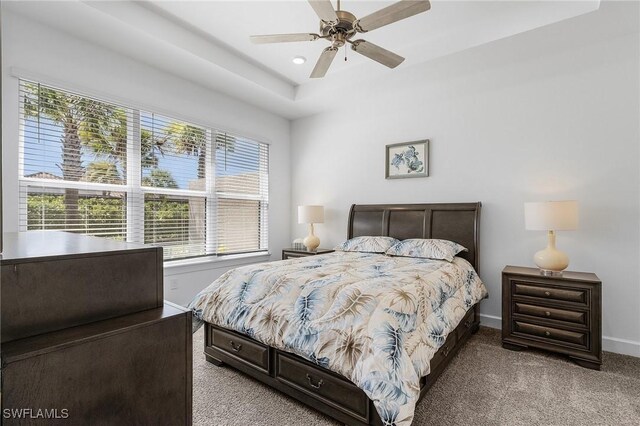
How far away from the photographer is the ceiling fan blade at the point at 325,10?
6.44 ft

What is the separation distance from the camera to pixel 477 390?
2.21 meters

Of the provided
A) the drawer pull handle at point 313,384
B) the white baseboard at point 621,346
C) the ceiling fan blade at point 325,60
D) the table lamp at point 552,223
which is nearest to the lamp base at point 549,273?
the table lamp at point 552,223

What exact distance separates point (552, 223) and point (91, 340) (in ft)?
10.6

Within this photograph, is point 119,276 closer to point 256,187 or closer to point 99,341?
point 99,341

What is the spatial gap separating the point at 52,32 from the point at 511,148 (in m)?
4.45

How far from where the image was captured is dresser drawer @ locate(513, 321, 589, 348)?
102 inches

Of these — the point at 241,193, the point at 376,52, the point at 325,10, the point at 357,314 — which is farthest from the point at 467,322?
the point at 241,193

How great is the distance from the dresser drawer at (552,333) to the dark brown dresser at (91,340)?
2.90 metres

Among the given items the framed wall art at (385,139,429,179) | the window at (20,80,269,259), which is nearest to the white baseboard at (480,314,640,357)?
the framed wall art at (385,139,429,179)

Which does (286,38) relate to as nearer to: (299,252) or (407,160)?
(407,160)

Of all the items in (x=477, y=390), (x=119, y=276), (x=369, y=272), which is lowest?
(x=477, y=390)

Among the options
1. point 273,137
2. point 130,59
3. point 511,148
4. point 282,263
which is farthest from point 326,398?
point 273,137

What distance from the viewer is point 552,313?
2713mm

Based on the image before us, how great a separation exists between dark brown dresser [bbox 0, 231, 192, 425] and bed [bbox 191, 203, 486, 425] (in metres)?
0.98
